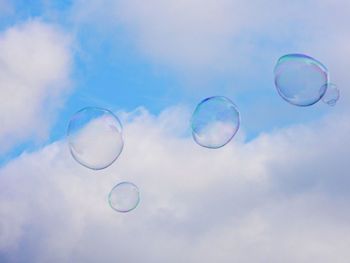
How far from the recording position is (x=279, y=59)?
19547mm

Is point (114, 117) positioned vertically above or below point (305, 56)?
below

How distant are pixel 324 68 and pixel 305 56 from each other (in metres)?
0.98

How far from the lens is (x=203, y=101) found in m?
20.5

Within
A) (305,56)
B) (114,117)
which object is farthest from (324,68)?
(114,117)

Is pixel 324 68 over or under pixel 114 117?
over

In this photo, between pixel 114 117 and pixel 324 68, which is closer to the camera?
pixel 324 68

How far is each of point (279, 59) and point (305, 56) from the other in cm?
109

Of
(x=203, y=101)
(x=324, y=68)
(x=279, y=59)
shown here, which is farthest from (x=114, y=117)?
(x=324, y=68)

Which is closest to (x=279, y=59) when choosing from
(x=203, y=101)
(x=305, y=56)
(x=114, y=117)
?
(x=305, y=56)

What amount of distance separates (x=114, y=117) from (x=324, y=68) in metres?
9.30

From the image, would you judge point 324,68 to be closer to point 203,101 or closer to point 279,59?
point 279,59

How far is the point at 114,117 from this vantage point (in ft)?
66.6

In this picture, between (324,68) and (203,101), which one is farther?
(203,101)

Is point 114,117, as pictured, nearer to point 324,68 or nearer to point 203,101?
point 203,101
